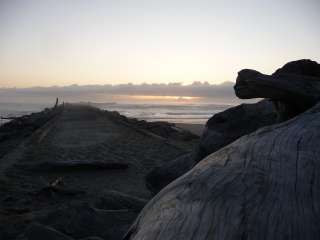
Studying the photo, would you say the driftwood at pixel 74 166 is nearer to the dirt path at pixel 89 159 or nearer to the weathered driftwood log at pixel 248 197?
the dirt path at pixel 89 159

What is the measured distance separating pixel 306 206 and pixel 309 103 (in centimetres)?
225

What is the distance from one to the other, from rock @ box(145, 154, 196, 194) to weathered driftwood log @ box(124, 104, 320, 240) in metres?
2.35

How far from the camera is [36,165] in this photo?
8742 mm

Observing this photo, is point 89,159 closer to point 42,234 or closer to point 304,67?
point 42,234

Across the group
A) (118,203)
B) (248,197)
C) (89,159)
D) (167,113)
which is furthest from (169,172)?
(167,113)

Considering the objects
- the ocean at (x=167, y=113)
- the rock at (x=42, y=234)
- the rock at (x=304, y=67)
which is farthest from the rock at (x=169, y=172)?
the ocean at (x=167, y=113)

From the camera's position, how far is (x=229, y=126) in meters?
5.07

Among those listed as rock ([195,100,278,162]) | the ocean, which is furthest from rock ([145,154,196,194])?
the ocean

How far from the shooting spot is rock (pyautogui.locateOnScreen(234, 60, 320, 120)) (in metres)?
4.09

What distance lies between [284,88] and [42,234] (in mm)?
2599

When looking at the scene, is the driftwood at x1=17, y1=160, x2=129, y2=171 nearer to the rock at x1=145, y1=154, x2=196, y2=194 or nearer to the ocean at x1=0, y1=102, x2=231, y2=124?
the rock at x1=145, y1=154, x2=196, y2=194

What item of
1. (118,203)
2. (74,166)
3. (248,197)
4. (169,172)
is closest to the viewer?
(248,197)

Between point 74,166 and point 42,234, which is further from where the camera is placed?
point 74,166

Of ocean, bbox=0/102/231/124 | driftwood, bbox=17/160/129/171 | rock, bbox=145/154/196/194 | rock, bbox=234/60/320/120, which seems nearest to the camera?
rock, bbox=234/60/320/120
